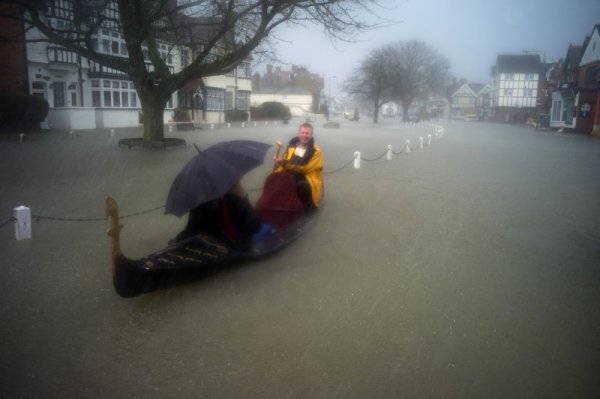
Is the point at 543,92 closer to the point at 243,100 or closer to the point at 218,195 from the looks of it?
the point at 243,100

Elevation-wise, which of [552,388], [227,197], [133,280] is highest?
[227,197]

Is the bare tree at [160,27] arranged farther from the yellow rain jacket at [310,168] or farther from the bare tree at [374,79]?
the bare tree at [374,79]

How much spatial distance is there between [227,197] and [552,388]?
12.5ft

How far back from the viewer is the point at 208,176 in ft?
16.5

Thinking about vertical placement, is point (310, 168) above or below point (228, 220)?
above

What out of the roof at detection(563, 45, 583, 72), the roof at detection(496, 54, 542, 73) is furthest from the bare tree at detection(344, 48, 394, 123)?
the roof at detection(496, 54, 542, 73)

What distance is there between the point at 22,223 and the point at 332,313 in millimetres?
4851

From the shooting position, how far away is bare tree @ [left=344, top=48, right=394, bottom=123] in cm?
5641

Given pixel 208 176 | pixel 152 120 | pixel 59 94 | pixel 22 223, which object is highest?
pixel 59 94

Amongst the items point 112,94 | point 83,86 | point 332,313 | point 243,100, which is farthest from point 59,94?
point 332,313

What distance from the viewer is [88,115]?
31484 millimetres

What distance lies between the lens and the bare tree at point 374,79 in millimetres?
56406

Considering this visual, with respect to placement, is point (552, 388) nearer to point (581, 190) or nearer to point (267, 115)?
point (581, 190)

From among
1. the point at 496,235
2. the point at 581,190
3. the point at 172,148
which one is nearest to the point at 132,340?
the point at 496,235
